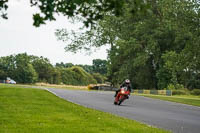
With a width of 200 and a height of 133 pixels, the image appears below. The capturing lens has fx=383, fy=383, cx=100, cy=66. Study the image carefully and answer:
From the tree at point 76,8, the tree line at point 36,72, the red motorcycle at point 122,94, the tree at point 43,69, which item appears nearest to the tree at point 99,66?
the tree line at point 36,72

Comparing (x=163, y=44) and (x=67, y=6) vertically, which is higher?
(x=163, y=44)

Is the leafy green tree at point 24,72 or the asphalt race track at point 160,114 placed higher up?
the leafy green tree at point 24,72

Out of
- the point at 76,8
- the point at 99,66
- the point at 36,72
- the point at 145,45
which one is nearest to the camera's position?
the point at 76,8

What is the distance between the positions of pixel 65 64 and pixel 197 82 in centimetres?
10109

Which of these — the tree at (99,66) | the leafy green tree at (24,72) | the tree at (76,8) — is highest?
the tree at (99,66)

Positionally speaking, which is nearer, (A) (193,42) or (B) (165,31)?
(A) (193,42)

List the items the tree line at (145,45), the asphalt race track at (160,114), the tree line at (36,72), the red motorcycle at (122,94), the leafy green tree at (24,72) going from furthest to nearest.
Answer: the tree line at (36,72)
the leafy green tree at (24,72)
the tree line at (145,45)
the red motorcycle at (122,94)
the asphalt race track at (160,114)

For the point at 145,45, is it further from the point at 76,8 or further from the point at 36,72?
the point at 36,72

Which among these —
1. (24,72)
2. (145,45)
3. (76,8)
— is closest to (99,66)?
(24,72)

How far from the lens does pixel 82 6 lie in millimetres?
3986

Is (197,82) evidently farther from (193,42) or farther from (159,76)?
(193,42)

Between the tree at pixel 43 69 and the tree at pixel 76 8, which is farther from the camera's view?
the tree at pixel 43 69

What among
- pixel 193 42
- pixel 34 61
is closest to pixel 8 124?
pixel 193 42

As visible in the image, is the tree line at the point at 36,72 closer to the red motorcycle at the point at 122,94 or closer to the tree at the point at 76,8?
the red motorcycle at the point at 122,94
